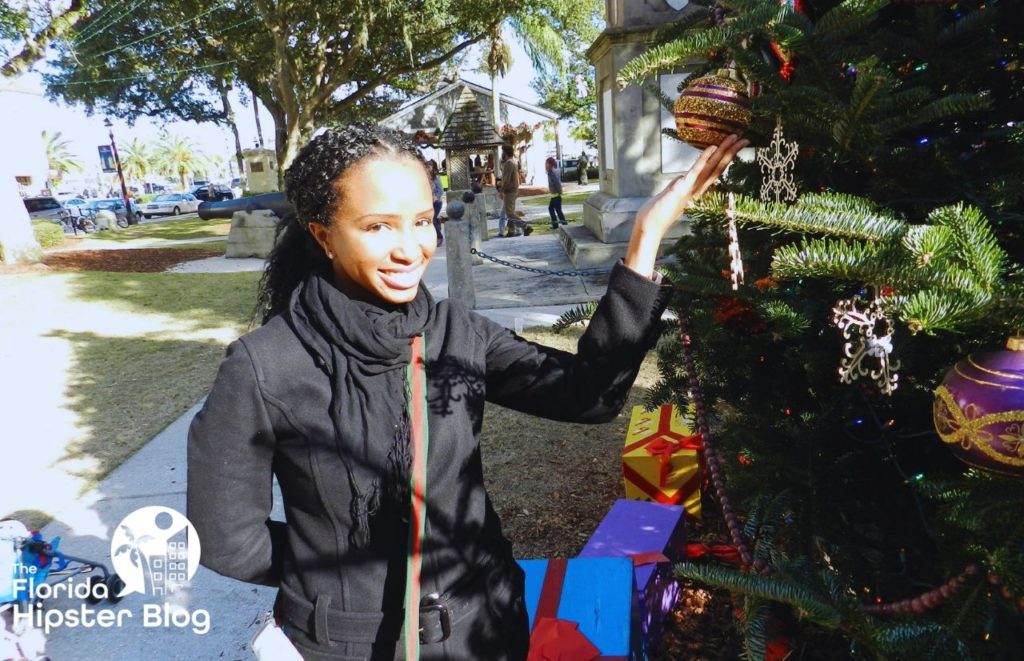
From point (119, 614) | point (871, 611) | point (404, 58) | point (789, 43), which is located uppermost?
point (404, 58)

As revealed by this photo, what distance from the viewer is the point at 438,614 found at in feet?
4.51

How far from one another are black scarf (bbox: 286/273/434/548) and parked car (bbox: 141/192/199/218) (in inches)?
1605

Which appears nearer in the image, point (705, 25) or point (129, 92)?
point (705, 25)

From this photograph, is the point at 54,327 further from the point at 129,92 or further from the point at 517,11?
the point at 129,92

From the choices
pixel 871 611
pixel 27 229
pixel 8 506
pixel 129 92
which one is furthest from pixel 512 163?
pixel 129 92

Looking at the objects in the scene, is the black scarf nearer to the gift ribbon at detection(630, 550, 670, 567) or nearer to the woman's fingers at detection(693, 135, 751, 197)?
the woman's fingers at detection(693, 135, 751, 197)

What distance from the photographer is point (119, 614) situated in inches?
120

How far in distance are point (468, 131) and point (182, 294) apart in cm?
1095

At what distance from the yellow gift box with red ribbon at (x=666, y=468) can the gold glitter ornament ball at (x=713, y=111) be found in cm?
203

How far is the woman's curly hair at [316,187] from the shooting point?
1358 mm

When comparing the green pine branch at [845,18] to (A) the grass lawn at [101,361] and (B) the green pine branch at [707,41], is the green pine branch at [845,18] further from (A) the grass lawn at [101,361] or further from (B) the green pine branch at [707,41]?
(A) the grass lawn at [101,361]

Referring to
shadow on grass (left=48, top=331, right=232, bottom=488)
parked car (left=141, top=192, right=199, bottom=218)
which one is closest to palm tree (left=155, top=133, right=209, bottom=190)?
parked car (left=141, top=192, right=199, bottom=218)

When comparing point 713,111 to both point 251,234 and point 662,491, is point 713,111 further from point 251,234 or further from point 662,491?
point 251,234

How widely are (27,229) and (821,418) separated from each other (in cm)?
1588
